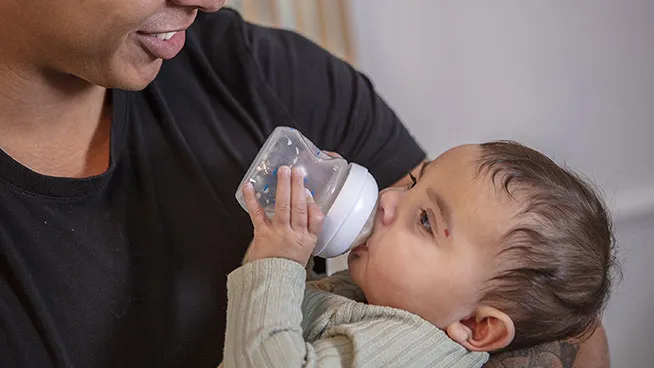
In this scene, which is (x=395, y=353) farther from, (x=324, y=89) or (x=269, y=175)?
(x=324, y=89)

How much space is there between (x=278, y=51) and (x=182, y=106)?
218mm

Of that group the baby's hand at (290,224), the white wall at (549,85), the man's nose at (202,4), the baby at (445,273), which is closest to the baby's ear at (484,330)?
the baby at (445,273)

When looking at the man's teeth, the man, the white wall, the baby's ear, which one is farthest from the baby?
the white wall

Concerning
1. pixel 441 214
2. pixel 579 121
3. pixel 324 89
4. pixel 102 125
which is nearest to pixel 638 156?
pixel 579 121

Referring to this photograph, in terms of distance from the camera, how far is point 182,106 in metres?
1.45

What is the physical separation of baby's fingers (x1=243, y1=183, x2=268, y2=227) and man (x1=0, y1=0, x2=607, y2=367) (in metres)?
0.19

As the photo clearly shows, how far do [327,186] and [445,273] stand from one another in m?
0.21

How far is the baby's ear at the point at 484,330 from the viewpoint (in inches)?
45.9

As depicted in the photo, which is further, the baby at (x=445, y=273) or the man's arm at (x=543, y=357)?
the man's arm at (x=543, y=357)

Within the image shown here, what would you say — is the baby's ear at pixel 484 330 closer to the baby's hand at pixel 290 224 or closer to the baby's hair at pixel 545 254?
the baby's hair at pixel 545 254

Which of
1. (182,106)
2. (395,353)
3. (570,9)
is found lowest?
(395,353)

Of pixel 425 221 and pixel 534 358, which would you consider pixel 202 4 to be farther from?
pixel 534 358

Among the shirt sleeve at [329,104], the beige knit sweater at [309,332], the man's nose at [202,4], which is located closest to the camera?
the beige knit sweater at [309,332]

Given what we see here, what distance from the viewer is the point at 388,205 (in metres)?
1.24
